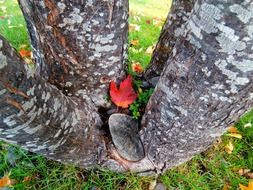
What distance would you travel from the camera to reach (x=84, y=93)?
1.88 m

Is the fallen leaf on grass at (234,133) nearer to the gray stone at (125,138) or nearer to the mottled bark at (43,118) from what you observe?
the gray stone at (125,138)

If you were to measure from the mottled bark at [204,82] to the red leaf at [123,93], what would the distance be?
181 mm

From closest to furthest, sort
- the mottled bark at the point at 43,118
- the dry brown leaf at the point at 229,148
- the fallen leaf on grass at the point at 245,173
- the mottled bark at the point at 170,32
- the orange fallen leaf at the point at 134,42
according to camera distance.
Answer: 1. the mottled bark at the point at 43,118
2. the mottled bark at the point at 170,32
3. the fallen leaf on grass at the point at 245,173
4. the dry brown leaf at the point at 229,148
5. the orange fallen leaf at the point at 134,42

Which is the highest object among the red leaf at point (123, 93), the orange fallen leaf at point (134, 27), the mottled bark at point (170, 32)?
the mottled bark at point (170, 32)

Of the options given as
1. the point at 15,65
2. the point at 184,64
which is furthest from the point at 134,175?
the point at 15,65

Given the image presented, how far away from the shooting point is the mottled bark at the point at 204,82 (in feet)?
3.99

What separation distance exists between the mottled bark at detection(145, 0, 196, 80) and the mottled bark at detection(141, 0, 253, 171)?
46 cm

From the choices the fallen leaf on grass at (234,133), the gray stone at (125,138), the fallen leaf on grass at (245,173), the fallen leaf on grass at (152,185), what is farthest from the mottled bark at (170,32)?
the fallen leaf on grass at (245,173)

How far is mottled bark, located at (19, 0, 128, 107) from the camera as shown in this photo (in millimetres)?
1566

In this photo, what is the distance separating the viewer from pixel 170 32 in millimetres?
2021

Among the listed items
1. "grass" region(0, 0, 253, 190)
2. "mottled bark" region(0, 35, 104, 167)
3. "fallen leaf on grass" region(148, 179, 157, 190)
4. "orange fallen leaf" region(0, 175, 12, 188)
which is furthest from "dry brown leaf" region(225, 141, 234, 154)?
"orange fallen leaf" region(0, 175, 12, 188)

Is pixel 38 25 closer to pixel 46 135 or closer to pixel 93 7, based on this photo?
pixel 93 7

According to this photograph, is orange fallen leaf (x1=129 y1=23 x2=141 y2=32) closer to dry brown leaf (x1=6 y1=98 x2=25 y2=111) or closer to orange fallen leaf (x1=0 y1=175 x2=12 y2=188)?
orange fallen leaf (x1=0 y1=175 x2=12 y2=188)

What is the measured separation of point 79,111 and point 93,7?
1.71 ft
